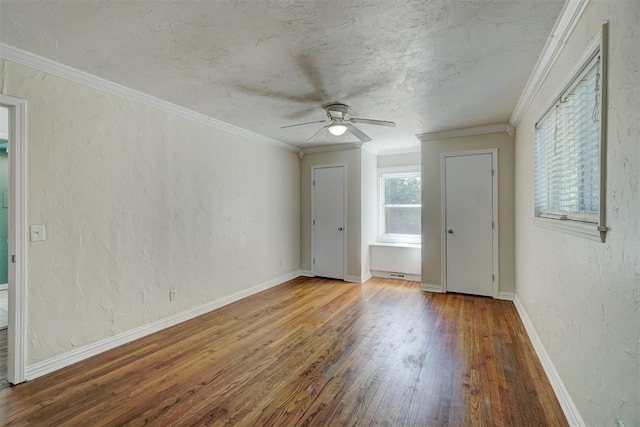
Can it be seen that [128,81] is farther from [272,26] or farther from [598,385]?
[598,385]

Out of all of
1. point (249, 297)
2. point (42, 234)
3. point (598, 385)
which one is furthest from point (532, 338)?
point (42, 234)

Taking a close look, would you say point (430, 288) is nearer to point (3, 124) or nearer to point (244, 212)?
point (244, 212)

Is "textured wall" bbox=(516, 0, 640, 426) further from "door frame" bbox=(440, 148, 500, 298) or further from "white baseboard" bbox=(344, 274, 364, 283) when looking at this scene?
"white baseboard" bbox=(344, 274, 364, 283)

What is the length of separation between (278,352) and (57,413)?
1.52 m

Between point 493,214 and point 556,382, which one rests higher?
point 493,214

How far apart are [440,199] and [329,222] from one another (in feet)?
6.31

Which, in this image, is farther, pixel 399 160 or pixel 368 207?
pixel 399 160

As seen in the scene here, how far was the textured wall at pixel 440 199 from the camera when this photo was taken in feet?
13.5

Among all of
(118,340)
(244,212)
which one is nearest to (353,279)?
(244,212)

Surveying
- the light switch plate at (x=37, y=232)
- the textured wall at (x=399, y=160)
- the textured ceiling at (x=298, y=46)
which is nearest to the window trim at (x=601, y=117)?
the textured ceiling at (x=298, y=46)

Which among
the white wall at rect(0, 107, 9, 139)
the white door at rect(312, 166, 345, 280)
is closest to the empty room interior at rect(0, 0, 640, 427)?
the white door at rect(312, 166, 345, 280)

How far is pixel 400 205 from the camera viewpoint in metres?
5.65

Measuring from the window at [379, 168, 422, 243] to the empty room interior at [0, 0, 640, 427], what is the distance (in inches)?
44.3

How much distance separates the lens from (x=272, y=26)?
1907 millimetres
